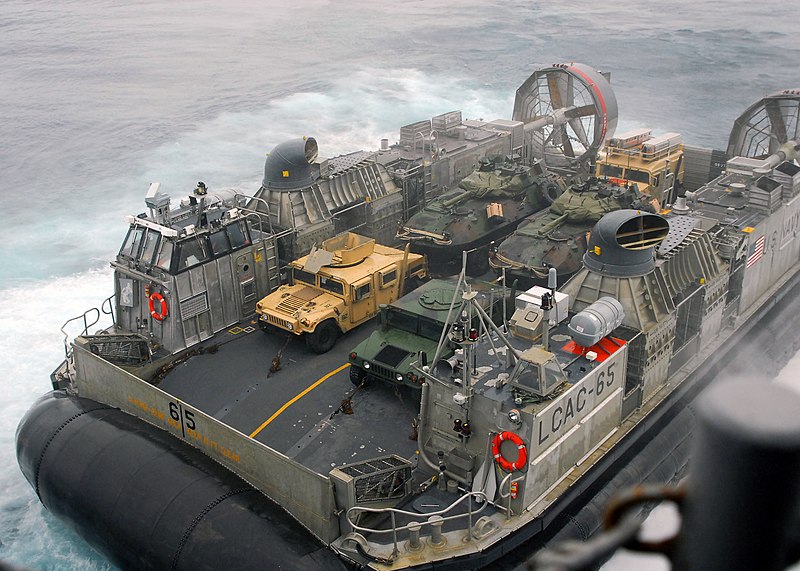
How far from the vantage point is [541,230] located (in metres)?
13.2

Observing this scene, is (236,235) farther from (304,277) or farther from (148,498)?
(148,498)

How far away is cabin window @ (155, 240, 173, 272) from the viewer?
1090 centimetres

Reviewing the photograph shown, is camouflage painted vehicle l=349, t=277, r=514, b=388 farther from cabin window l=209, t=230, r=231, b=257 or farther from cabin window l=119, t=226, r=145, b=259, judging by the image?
cabin window l=119, t=226, r=145, b=259

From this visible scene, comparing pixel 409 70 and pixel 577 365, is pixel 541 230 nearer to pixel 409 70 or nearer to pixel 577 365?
pixel 577 365

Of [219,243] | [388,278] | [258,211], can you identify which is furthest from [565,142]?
[219,243]

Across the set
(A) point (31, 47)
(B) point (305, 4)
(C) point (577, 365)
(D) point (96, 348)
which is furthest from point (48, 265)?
(B) point (305, 4)

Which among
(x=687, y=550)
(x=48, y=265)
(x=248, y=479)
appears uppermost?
(x=687, y=550)

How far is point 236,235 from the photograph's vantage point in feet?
38.3

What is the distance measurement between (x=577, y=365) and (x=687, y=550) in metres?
7.37

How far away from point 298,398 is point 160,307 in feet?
7.92

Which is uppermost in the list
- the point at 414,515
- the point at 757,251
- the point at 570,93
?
the point at 570,93

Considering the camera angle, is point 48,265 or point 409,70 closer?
point 48,265

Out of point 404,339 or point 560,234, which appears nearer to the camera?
point 404,339

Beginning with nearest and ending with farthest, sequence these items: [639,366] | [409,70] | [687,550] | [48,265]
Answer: [687,550], [639,366], [48,265], [409,70]
